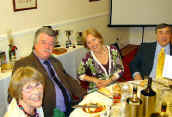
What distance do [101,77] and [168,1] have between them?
3.59 metres

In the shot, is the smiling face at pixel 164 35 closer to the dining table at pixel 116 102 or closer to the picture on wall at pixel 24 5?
the dining table at pixel 116 102

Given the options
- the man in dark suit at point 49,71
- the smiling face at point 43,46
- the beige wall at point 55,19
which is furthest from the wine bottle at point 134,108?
the beige wall at point 55,19

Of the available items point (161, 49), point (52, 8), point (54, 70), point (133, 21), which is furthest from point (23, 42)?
point (133, 21)

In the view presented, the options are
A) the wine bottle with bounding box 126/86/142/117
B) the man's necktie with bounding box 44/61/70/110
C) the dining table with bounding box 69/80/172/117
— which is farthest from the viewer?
the man's necktie with bounding box 44/61/70/110

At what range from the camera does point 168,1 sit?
216 inches

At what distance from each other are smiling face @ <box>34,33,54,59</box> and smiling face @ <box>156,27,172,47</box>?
123 cm

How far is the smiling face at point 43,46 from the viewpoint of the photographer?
2158 mm

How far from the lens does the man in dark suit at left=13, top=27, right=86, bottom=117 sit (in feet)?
6.94

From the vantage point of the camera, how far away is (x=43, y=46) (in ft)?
7.07

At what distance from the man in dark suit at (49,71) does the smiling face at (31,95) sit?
545 mm

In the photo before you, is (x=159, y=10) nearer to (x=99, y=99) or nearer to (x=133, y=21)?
(x=133, y=21)

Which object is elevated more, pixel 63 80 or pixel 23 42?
pixel 23 42

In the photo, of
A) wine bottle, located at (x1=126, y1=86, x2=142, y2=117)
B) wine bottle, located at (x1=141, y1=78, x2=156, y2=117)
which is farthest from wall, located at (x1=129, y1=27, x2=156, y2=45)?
wine bottle, located at (x1=126, y1=86, x2=142, y2=117)

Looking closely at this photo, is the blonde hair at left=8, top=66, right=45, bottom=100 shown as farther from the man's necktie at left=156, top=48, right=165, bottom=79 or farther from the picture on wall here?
the picture on wall
